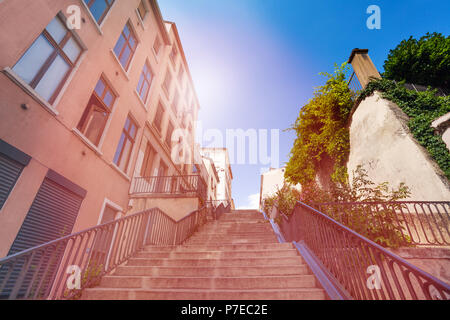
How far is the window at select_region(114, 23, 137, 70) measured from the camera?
9.04 metres

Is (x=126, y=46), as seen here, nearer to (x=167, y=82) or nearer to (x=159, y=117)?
(x=159, y=117)

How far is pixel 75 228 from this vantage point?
6055 millimetres

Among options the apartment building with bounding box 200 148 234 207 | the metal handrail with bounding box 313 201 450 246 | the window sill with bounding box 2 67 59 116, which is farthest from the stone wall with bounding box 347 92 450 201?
the apartment building with bounding box 200 148 234 207

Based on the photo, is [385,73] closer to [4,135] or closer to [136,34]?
[136,34]

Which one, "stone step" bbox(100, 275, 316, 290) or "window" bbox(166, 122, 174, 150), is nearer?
"stone step" bbox(100, 275, 316, 290)

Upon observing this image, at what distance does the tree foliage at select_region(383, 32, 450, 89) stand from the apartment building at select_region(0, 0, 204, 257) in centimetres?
1626

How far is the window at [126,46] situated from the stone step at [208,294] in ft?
29.6

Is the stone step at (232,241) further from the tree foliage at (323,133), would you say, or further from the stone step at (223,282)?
the tree foliage at (323,133)

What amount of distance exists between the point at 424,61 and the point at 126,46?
17728 millimetres

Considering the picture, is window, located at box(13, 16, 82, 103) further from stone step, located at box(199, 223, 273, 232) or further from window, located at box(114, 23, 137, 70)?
stone step, located at box(199, 223, 273, 232)

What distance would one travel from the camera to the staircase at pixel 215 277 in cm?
314

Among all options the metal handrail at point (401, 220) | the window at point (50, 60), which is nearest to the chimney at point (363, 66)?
the metal handrail at point (401, 220)

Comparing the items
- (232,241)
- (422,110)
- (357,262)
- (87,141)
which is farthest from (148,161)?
(422,110)
